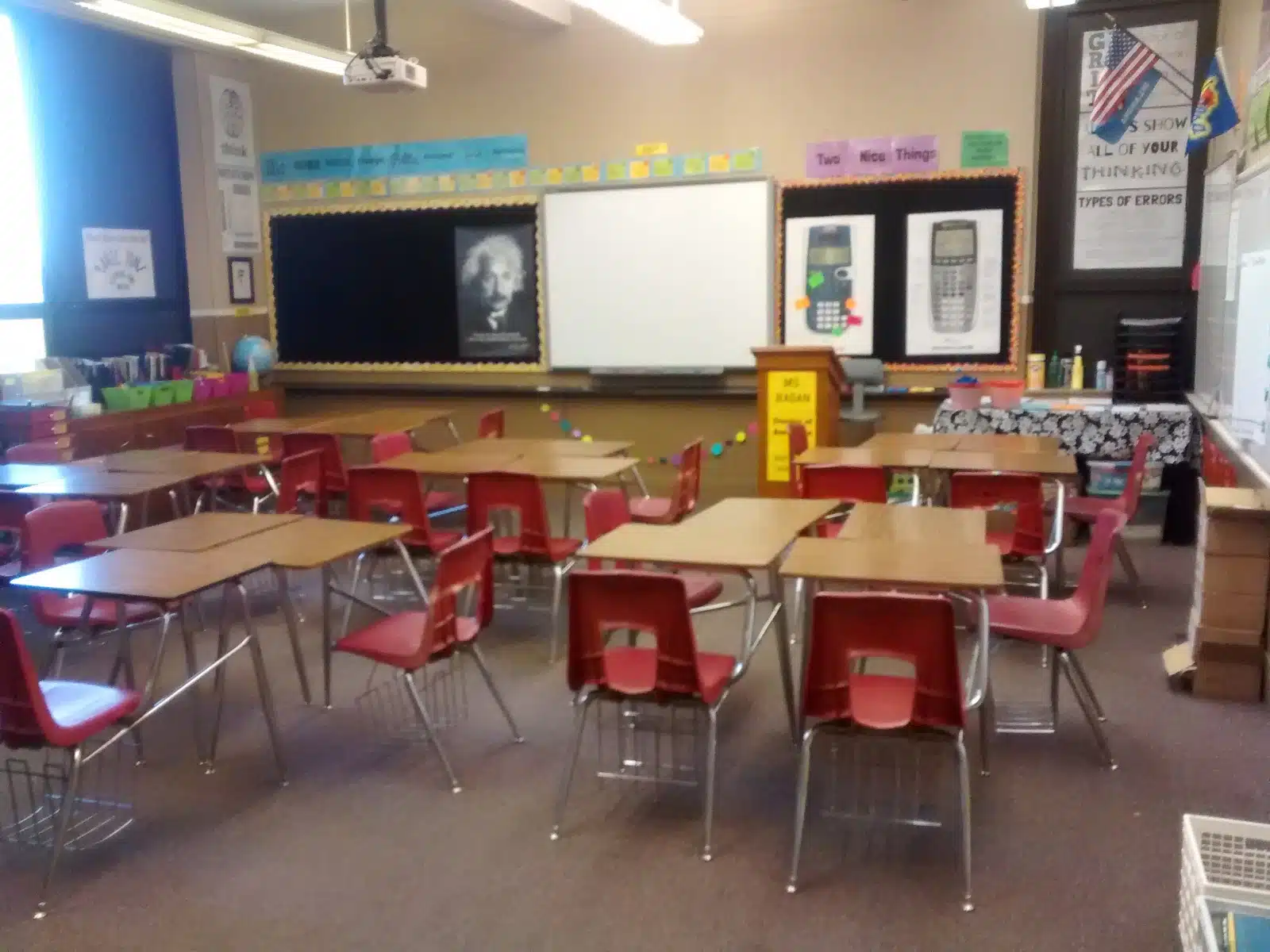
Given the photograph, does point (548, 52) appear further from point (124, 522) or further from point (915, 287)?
point (124, 522)

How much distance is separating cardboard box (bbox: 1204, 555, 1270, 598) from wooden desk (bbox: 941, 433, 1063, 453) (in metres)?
1.27

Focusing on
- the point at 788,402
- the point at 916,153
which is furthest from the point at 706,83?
the point at 788,402

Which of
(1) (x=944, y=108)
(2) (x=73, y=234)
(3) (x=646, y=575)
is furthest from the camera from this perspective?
(2) (x=73, y=234)

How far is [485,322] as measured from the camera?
27.8ft

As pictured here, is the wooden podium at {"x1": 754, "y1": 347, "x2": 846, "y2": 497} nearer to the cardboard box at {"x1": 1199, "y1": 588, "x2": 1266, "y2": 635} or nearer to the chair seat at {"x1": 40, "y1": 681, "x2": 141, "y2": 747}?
the cardboard box at {"x1": 1199, "y1": 588, "x2": 1266, "y2": 635}

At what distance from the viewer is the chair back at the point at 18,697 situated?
2.81 m

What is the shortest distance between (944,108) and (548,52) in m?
2.95

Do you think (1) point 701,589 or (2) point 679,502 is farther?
(2) point 679,502

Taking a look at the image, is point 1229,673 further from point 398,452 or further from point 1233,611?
point 398,452

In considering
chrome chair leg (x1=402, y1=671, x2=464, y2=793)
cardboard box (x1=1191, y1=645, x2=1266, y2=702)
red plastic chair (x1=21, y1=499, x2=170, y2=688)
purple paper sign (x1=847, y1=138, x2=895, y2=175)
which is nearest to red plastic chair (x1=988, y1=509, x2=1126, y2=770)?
cardboard box (x1=1191, y1=645, x2=1266, y2=702)

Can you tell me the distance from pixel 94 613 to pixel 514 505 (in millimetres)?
1723

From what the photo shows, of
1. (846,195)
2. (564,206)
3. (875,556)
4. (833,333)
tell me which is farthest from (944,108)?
(875,556)

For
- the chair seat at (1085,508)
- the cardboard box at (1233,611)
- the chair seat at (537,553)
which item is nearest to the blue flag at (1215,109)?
the chair seat at (1085,508)

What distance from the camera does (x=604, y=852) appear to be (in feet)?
10.2
